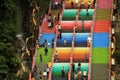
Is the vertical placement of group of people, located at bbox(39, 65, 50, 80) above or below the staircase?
below

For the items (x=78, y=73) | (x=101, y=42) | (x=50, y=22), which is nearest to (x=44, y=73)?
(x=78, y=73)

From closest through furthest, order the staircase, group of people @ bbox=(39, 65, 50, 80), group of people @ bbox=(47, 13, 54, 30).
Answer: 1. group of people @ bbox=(39, 65, 50, 80)
2. the staircase
3. group of people @ bbox=(47, 13, 54, 30)

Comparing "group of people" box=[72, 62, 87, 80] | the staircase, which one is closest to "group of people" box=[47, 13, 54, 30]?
the staircase

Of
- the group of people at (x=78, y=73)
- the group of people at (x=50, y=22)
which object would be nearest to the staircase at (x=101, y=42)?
the group of people at (x=78, y=73)

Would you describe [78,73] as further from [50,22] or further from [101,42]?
[50,22]

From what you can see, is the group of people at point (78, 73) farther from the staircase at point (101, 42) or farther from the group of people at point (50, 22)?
the group of people at point (50, 22)

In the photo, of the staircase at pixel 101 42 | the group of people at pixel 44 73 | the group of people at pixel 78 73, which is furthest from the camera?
the staircase at pixel 101 42

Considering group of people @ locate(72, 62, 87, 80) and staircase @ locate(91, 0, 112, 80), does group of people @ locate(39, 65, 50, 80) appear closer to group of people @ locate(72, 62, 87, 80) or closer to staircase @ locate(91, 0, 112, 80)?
group of people @ locate(72, 62, 87, 80)

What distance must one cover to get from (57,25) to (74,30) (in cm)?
230

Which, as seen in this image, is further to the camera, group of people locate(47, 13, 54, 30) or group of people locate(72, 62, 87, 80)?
group of people locate(47, 13, 54, 30)

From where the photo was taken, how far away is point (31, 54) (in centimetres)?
5297

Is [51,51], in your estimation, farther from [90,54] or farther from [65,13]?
[65,13]

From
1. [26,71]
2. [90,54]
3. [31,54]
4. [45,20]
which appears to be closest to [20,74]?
[26,71]

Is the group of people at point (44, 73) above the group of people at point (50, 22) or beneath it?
beneath
